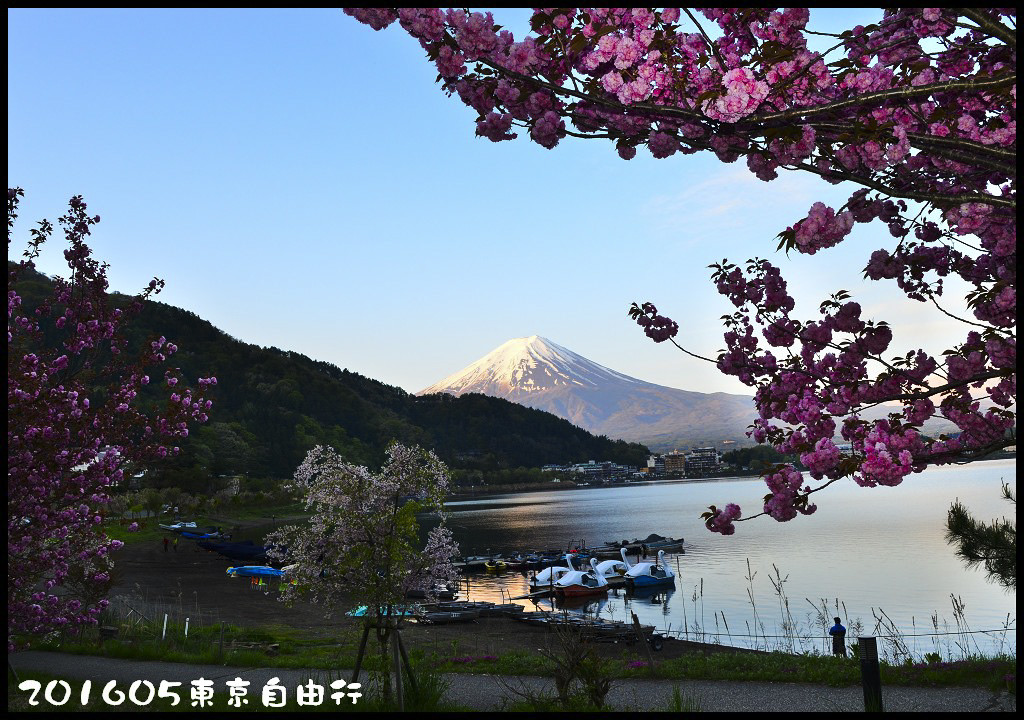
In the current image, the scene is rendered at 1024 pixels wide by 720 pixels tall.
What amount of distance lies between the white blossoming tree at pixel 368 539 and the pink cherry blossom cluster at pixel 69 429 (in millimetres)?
2408

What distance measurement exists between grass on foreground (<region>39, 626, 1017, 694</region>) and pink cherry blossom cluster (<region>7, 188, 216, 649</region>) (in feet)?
15.9

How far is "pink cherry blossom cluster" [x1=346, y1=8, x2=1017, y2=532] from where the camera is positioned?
4.66m

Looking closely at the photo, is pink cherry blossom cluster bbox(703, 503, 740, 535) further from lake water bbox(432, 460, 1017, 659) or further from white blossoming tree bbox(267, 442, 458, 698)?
lake water bbox(432, 460, 1017, 659)

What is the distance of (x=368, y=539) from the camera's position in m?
11.7

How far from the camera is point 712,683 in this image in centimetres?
1398

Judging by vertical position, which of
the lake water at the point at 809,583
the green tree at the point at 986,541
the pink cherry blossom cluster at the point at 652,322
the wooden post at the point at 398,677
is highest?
the pink cherry blossom cluster at the point at 652,322

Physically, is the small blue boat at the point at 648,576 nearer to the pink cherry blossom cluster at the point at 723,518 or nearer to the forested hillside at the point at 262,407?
the pink cherry blossom cluster at the point at 723,518

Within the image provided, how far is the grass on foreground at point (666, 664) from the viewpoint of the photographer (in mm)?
13039

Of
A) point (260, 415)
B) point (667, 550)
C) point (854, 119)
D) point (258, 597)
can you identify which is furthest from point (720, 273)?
point (260, 415)

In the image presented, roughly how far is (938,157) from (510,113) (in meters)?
2.89

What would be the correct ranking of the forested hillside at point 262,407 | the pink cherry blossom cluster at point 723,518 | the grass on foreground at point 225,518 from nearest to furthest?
1. the pink cherry blossom cluster at point 723,518
2. the grass on foreground at point 225,518
3. the forested hillside at point 262,407

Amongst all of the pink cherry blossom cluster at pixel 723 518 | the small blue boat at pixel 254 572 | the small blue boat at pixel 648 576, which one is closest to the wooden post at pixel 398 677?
the pink cherry blossom cluster at pixel 723 518

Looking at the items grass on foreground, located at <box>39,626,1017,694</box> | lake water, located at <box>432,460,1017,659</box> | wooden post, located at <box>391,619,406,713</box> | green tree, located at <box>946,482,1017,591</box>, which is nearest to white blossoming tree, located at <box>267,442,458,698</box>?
wooden post, located at <box>391,619,406,713</box>

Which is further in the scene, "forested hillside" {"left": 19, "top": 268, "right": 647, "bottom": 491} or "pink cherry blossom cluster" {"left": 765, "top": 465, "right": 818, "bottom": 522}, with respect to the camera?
"forested hillside" {"left": 19, "top": 268, "right": 647, "bottom": 491}
